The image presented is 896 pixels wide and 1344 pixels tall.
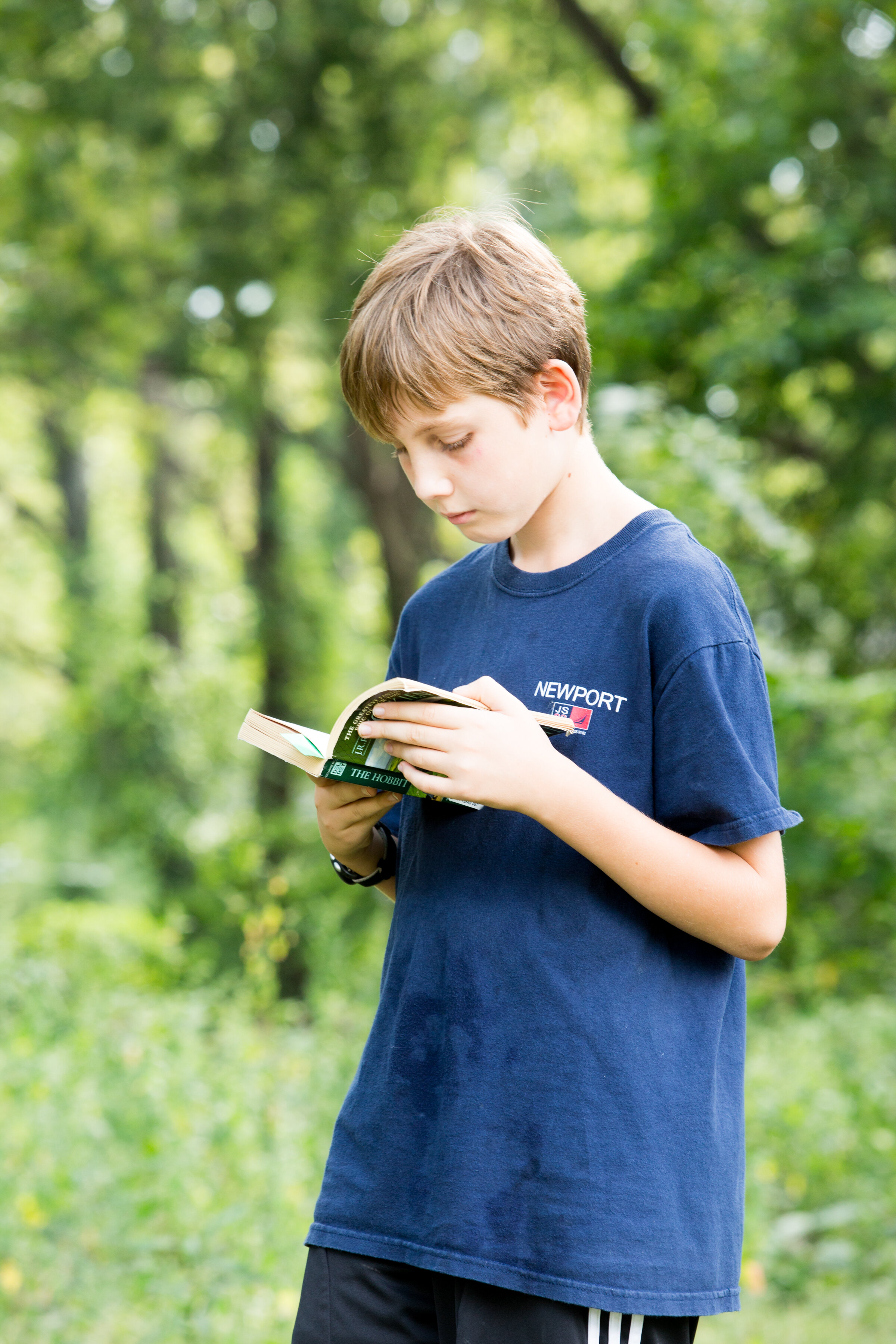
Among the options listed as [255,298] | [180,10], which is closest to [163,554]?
[255,298]

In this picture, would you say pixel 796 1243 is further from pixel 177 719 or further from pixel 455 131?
pixel 177 719

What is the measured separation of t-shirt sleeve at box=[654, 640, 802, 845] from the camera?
1256mm

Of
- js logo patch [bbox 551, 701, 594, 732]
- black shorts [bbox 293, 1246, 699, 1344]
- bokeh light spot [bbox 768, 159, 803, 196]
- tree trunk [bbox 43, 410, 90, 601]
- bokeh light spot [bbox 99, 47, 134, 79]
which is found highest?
tree trunk [bbox 43, 410, 90, 601]

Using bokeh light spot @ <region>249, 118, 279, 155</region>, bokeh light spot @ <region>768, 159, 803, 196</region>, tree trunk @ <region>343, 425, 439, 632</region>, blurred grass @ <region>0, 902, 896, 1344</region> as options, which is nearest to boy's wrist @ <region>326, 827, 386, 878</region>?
blurred grass @ <region>0, 902, 896, 1344</region>

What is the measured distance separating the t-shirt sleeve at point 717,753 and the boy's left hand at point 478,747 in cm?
13

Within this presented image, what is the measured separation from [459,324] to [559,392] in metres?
0.14

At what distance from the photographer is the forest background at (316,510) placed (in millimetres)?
3174

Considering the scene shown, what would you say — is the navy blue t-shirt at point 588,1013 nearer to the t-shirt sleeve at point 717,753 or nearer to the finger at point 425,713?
the t-shirt sleeve at point 717,753

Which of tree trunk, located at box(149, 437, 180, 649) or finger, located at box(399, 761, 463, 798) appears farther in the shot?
tree trunk, located at box(149, 437, 180, 649)

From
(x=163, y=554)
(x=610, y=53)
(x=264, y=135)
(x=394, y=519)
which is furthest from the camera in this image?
(x=163, y=554)

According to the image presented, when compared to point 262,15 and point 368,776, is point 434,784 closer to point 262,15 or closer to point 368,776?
point 368,776

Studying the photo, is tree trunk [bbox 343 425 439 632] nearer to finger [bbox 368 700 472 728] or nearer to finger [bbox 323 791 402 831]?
finger [bbox 323 791 402 831]

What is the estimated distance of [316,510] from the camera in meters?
13.7

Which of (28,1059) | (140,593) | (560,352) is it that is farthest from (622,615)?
(140,593)
